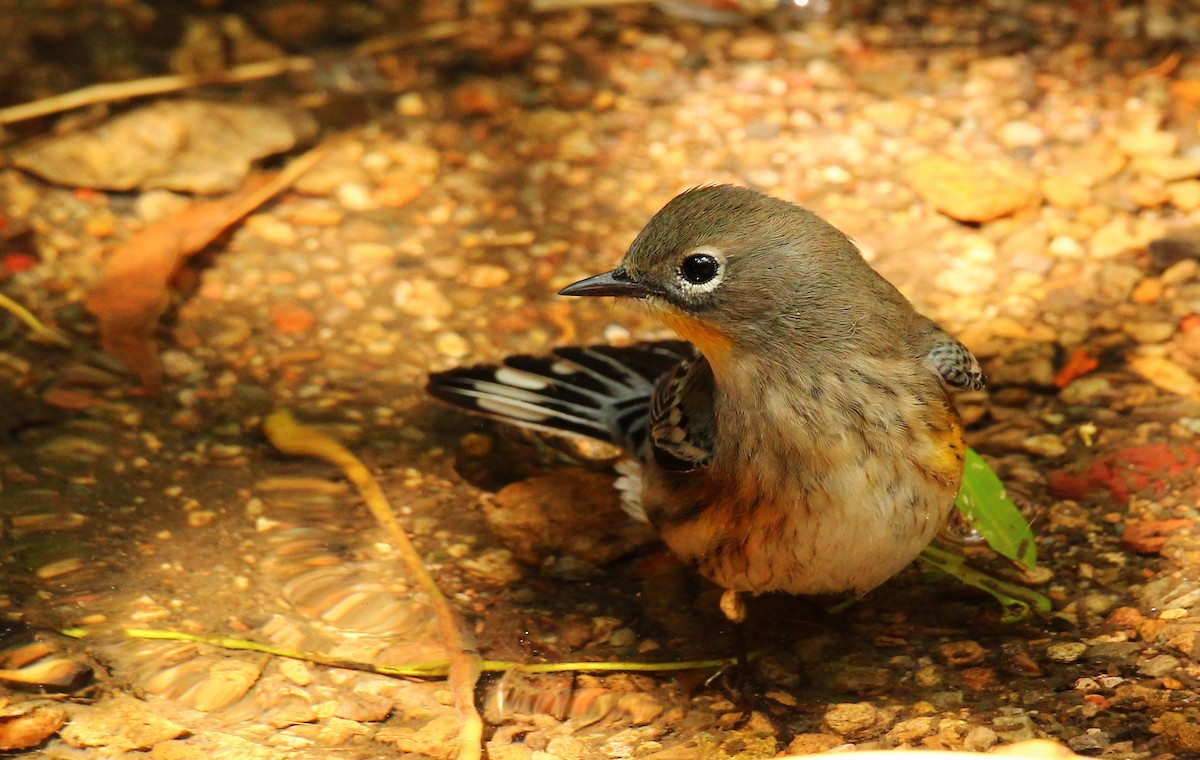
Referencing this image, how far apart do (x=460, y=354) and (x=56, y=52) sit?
2853mm

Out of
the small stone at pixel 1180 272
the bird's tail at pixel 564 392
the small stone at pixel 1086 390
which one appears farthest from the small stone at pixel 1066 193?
the bird's tail at pixel 564 392

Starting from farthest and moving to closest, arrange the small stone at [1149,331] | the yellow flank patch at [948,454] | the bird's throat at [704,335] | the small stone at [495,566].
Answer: the small stone at [1149,331] < the small stone at [495,566] < the bird's throat at [704,335] < the yellow flank patch at [948,454]

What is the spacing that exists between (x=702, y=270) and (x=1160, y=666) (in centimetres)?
163

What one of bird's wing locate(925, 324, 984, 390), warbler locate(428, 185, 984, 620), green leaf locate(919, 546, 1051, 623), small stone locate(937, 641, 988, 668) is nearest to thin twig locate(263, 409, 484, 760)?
warbler locate(428, 185, 984, 620)

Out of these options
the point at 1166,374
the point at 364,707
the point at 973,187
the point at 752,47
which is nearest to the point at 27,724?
the point at 364,707

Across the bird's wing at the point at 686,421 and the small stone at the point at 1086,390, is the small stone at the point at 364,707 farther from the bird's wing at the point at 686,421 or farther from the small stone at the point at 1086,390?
the small stone at the point at 1086,390

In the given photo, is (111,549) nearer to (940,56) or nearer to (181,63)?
(181,63)

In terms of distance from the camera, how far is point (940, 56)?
21.3 ft

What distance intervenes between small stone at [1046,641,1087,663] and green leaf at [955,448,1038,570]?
28cm

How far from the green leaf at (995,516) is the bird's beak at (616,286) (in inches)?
43.7

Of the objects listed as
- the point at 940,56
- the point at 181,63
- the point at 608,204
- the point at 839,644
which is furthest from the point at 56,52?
the point at 839,644

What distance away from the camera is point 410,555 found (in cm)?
427

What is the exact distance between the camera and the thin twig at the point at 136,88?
600cm

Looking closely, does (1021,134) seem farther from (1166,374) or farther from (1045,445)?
(1045,445)
